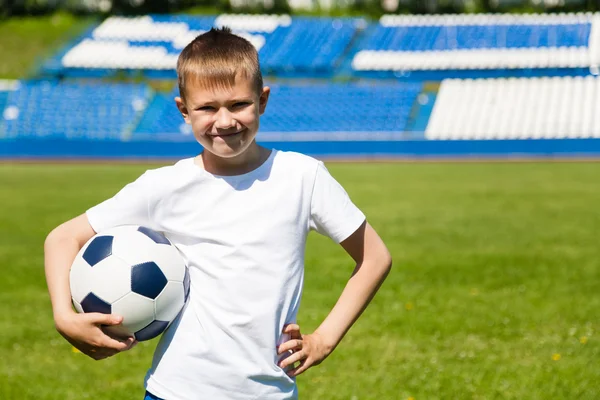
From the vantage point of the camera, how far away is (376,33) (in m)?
39.3

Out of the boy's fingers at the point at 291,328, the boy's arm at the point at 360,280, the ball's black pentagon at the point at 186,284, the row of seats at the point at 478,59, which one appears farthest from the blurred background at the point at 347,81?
the boy's fingers at the point at 291,328

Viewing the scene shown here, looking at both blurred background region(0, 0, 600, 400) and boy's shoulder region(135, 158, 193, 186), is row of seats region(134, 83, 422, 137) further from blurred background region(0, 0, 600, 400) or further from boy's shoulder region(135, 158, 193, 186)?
boy's shoulder region(135, 158, 193, 186)

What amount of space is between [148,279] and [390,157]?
82.1 ft

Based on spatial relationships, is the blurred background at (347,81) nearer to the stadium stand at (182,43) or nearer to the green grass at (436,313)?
the stadium stand at (182,43)

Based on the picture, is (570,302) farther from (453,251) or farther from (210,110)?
(210,110)

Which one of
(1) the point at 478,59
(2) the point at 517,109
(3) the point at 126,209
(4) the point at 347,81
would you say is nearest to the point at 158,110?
(4) the point at 347,81

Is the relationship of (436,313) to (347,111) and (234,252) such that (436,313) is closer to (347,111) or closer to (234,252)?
(234,252)

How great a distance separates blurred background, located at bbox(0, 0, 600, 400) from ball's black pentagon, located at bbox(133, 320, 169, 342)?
2.18m

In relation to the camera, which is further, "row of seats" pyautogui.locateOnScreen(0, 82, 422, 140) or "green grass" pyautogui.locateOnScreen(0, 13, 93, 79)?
"green grass" pyautogui.locateOnScreen(0, 13, 93, 79)

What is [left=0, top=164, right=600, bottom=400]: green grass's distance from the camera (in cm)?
489

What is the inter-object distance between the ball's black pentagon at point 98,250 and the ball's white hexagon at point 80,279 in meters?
0.02

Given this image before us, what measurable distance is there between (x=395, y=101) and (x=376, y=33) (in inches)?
312

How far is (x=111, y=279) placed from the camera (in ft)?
8.89

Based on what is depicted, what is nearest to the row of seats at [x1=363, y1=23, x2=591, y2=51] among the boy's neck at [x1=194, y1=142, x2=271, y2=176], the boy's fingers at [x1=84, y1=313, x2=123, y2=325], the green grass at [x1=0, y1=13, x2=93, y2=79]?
the green grass at [x1=0, y1=13, x2=93, y2=79]
